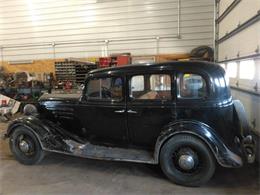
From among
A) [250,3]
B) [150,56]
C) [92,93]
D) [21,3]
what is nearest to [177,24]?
[150,56]

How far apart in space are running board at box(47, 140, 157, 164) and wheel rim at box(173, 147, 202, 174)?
35 centimetres

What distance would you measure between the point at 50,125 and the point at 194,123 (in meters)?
2.12

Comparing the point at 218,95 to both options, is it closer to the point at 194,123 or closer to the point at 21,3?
the point at 194,123

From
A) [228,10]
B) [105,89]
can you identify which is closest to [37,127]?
[105,89]

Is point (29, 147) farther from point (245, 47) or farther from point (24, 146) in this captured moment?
point (245, 47)

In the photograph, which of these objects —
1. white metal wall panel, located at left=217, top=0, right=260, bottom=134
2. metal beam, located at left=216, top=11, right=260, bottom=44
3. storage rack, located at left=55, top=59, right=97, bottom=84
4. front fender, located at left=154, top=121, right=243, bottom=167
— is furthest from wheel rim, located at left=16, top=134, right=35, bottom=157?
storage rack, located at left=55, top=59, right=97, bottom=84

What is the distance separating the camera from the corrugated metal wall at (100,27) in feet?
26.5

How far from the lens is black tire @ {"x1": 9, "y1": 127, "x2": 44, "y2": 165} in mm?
3904

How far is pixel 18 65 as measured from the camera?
401 inches

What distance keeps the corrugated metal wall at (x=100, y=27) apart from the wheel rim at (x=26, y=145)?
542 centimetres

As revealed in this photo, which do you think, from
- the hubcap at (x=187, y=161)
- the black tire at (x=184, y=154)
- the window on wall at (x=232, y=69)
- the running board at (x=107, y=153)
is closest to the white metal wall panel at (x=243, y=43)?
the window on wall at (x=232, y=69)

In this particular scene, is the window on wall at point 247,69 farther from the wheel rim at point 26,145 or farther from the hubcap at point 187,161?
the wheel rim at point 26,145

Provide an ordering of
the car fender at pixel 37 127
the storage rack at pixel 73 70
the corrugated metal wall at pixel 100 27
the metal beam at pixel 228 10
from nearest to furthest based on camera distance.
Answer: the car fender at pixel 37 127, the metal beam at pixel 228 10, the corrugated metal wall at pixel 100 27, the storage rack at pixel 73 70

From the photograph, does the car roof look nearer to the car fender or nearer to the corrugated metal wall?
the car fender
